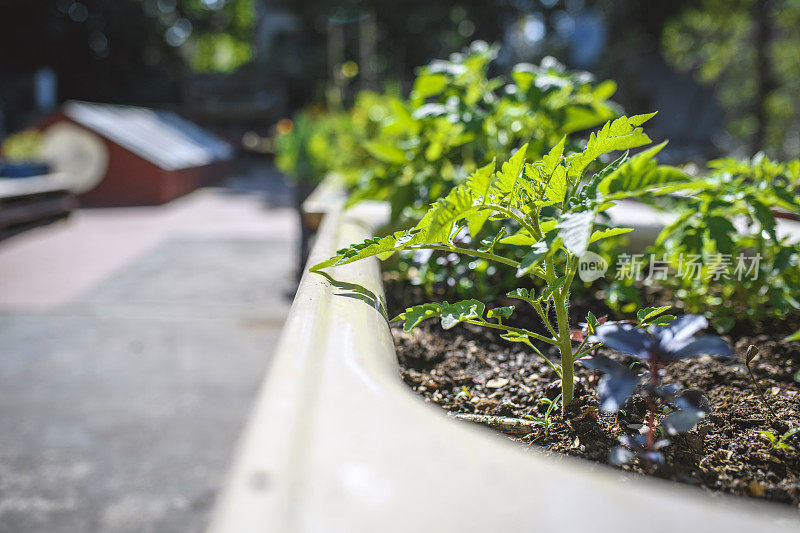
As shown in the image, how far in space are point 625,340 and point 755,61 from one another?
33.9 feet

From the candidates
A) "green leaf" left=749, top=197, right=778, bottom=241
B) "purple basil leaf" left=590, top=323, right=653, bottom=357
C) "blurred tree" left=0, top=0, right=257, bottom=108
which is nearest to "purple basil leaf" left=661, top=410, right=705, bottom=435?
"purple basil leaf" left=590, top=323, right=653, bottom=357

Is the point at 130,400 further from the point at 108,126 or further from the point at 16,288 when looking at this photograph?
the point at 108,126

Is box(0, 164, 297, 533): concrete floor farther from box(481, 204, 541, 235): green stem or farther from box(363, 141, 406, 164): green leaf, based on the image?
box(481, 204, 541, 235): green stem

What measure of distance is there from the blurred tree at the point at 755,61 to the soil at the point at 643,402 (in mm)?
8389

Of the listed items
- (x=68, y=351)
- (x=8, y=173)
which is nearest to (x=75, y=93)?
(x=8, y=173)

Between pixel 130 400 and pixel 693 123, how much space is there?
16810mm

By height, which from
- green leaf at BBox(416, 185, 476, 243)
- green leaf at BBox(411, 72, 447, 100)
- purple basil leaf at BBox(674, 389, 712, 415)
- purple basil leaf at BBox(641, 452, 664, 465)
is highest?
green leaf at BBox(411, 72, 447, 100)

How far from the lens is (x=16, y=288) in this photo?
5211mm

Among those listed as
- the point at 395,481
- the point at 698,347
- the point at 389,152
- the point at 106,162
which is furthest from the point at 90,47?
the point at 395,481

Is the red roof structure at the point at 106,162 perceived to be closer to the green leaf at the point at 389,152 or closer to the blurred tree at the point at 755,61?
the blurred tree at the point at 755,61

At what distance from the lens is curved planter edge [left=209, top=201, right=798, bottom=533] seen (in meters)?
0.48

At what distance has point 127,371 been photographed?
3586mm

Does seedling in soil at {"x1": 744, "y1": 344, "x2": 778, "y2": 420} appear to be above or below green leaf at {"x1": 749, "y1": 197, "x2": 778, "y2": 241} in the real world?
below

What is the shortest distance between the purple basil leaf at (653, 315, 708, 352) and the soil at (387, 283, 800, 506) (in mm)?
180
